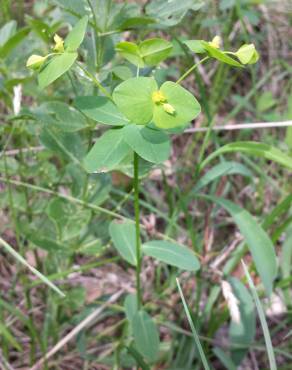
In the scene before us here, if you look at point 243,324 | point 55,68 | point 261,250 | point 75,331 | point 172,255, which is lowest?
point 243,324

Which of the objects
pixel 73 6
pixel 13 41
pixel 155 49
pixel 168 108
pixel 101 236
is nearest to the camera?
pixel 168 108

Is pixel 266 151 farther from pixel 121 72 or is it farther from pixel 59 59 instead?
pixel 59 59

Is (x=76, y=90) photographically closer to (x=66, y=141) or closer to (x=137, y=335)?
(x=66, y=141)

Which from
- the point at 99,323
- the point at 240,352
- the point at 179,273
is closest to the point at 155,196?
the point at 179,273

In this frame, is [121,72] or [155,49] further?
[121,72]

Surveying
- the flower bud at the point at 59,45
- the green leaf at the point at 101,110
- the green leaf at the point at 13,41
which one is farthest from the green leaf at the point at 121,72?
the green leaf at the point at 13,41

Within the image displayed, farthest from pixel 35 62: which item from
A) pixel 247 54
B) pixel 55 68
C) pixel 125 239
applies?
pixel 125 239

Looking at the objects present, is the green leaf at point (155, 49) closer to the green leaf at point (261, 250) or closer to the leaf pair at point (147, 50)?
the leaf pair at point (147, 50)
